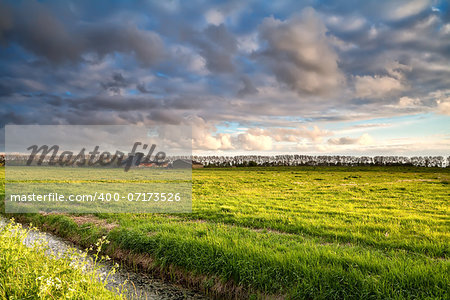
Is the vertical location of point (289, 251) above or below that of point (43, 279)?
below

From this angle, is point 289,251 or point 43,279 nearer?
point 43,279

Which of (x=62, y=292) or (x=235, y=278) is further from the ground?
(x=62, y=292)

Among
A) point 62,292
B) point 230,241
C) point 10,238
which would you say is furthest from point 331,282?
point 10,238

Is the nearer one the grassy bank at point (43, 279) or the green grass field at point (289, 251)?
the grassy bank at point (43, 279)

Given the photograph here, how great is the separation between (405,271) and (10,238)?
9873 mm

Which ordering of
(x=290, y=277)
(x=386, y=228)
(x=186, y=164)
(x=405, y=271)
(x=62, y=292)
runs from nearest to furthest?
(x=62, y=292)
(x=405, y=271)
(x=290, y=277)
(x=386, y=228)
(x=186, y=164)

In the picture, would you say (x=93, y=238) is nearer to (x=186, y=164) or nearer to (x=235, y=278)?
(x=235, y=278)

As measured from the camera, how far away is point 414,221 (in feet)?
43.5

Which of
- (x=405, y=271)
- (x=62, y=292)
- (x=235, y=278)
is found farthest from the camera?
(x=235, y=278)

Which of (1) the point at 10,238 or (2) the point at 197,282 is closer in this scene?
(1) the point at 10,238

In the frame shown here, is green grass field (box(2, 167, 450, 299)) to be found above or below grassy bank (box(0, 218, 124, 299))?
below

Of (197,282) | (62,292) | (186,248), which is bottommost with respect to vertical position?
(197,282)

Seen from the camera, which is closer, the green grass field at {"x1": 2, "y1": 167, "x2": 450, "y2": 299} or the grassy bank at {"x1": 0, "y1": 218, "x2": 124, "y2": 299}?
the grassy bank at {"x1": 0, "y1": 218, "x2": 124, "y2": 299}

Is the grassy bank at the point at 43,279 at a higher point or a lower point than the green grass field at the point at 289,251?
higher
